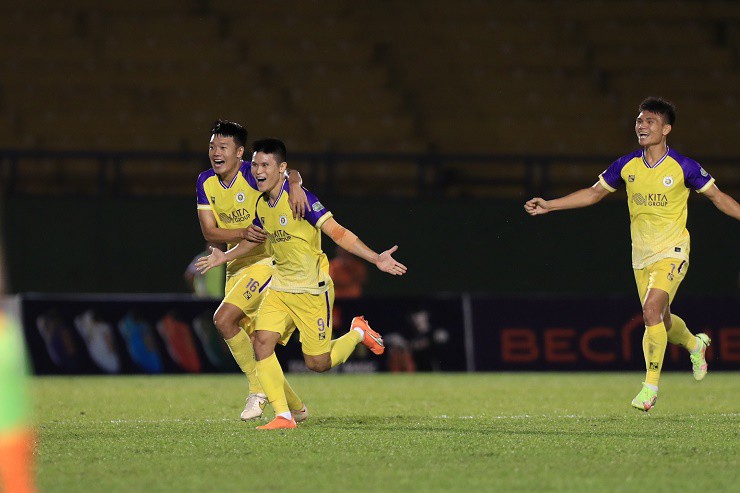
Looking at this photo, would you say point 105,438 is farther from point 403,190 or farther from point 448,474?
point 403,190

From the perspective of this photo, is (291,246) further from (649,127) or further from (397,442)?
(649,127)

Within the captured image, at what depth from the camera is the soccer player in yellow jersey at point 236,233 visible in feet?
32.2

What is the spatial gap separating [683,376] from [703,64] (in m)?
8.73

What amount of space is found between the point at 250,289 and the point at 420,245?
9473mm

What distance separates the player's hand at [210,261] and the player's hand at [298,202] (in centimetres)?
66

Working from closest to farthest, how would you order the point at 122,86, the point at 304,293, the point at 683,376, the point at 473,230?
the point at 304,293 < the point at 683,376 < the point at 473,230 < the point at 122,86

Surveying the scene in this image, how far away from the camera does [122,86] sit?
72.6 ft

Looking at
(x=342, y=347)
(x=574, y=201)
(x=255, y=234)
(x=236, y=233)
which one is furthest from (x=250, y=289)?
(x=574, y=201)

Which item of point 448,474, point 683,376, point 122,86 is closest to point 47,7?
point 122,86

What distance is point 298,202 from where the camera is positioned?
9109 mm

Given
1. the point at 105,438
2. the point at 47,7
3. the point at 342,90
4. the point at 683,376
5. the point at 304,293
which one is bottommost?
the point at 683,376

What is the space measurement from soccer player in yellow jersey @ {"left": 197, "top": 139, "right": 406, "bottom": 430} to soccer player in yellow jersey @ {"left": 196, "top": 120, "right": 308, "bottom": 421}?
358mm

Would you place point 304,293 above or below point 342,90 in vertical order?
below

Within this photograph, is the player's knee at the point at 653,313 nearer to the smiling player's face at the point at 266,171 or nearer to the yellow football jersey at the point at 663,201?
the yellow football jersey at the point at 663,201
